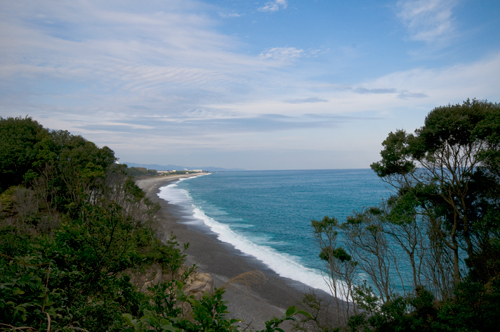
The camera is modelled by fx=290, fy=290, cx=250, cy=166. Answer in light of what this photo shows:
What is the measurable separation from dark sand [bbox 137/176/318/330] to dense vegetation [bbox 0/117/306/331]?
219 centimetres

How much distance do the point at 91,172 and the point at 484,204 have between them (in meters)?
25.5

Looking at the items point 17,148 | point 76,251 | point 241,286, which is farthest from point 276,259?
point 17,148

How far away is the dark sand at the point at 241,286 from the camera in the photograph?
675 inches

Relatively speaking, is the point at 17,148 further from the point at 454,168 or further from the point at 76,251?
the point at 454,168

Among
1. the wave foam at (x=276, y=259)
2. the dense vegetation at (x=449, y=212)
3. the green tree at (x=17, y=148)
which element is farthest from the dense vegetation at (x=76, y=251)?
the wave foam at (x=276, y=259)

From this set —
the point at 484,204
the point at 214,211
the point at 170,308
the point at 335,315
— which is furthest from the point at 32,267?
the point at 214,211

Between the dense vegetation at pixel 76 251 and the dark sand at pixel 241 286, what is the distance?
2189 millimetres

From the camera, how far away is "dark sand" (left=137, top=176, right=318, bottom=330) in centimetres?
1714

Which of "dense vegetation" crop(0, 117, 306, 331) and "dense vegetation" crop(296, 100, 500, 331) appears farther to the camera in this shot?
"dense vegetation" crop(296, 100, 500, 331)

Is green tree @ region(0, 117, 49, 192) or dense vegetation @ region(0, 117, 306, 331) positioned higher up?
green tree @ region(0, 117, 49, 192)

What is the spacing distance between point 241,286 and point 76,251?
58.6ft

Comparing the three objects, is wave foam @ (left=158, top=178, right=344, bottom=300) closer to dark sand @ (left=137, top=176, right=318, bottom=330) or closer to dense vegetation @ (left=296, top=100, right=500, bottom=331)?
dark sand @ (left=137, top=176, right=318, bottom=330)

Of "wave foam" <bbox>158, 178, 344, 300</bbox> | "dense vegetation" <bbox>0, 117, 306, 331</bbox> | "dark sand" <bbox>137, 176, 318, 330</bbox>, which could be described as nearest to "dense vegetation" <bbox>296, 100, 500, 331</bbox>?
"dark sand" <bbox>137, 176, 318, 330</bbox>

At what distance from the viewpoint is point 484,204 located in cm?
1299
